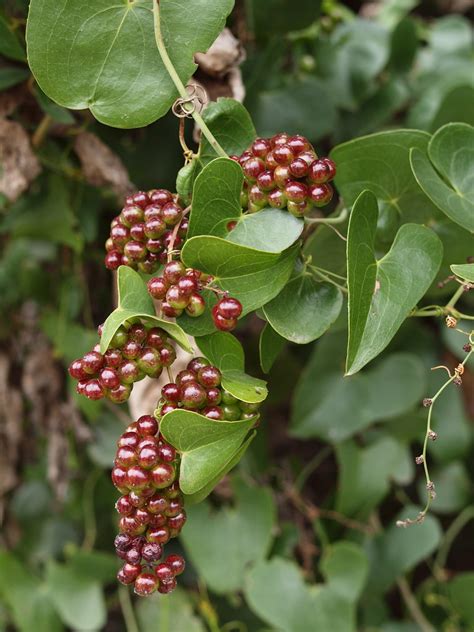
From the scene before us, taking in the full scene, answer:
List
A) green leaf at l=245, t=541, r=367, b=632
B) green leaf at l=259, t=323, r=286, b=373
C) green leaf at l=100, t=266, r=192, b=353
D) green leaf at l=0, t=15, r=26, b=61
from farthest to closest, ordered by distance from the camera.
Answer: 1. green leaf at l=245, t=541, r=367, b=632
2. green leaf at l=0, t=15, r=26, b=61
3. green leaf at l=259, t=323, r=286, b=373
4. green leaf at l=100, t=266, r=192, b=353

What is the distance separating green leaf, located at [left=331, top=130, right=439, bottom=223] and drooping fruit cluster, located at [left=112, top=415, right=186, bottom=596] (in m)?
0.28

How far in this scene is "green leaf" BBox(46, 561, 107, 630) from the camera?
1018 mm

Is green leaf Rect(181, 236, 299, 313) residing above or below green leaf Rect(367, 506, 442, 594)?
above

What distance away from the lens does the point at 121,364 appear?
1.60ft

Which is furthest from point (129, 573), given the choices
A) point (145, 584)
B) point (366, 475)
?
point (366, 475)

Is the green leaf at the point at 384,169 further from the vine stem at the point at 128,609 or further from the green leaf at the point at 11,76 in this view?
the vine stem at the point at 128,609

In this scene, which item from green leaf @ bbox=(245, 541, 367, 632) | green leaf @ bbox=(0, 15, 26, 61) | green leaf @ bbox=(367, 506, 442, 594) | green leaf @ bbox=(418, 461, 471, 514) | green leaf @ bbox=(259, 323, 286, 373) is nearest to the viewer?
green leaf @ bbox=(259, 323, 286, 373)

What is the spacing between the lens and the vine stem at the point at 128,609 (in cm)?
104

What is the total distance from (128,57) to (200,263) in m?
0.17

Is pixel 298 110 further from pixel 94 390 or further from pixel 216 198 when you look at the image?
pixel 94 390

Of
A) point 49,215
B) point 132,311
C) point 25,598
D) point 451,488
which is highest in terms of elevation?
point 132,311

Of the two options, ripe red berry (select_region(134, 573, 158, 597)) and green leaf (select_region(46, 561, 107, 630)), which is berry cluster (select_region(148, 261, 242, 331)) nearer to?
ripe red berry (select_region(134, 573, 158, 597))

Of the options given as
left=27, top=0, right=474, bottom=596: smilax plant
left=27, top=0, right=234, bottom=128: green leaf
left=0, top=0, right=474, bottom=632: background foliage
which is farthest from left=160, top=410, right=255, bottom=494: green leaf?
left=0, top=0, right=474, bottom=632: background foliage

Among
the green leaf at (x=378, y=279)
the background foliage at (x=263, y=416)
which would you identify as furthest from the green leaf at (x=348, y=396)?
the green leaf at (x=378, y=279)
